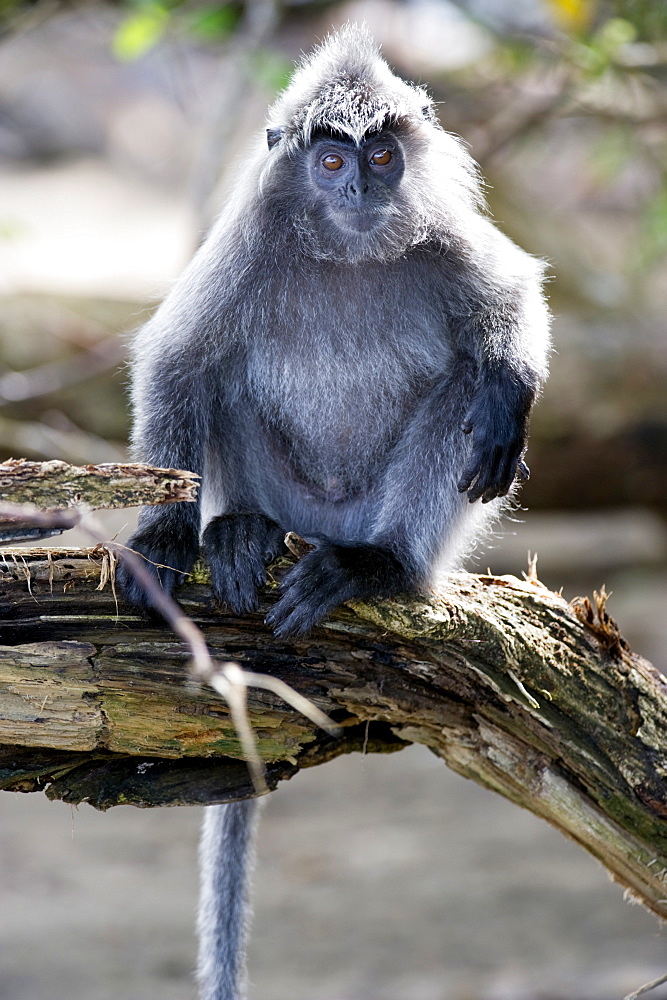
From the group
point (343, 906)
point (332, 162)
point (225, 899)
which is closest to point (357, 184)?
point (332, 162)

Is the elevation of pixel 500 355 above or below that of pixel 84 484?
above

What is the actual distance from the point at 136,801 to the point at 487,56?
263 inches

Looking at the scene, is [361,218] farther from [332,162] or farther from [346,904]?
[346,904]

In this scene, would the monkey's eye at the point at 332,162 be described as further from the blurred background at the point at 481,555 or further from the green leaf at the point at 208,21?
the green leaf at the point at 208,21

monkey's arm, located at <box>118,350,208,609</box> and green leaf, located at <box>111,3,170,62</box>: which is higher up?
green leaf, located at <box>111,3,170,62</box>

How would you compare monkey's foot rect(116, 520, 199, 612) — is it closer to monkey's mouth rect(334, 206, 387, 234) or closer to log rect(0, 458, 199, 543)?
log rect(0, 458, 199, 543)

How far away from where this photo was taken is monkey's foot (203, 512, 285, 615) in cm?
295

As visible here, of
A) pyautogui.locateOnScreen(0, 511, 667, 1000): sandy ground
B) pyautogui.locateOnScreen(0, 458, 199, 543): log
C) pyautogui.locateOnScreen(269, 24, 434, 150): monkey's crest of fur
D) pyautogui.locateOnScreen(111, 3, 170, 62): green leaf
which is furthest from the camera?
pyautogui.locateOnScreen(111, 3, 170, 62): green leaf

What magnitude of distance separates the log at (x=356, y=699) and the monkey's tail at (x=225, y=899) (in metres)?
0.64

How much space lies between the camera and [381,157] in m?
3.48

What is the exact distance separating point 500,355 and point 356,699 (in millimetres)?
1215

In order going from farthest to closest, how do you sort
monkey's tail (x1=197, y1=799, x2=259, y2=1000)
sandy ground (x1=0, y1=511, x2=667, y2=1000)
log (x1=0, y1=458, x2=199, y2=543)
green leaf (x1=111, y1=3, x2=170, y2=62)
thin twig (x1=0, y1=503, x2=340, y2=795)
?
green leaf (x1=111, y1=3, x2=170, y2=62) → sandy ground (x1=0, y1=511, x2=667, y2=1000) → monkey's tail (x1=197, y1=799, x2=259, y2=1000) → log (x1=0, y1=458, x2=199, y2=543) → thin twig (x1=0, y1=503, x2=340, y2=795)

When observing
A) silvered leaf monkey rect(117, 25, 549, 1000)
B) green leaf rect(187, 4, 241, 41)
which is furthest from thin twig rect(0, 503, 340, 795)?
green leaf rect(187, 4, 241, 41)

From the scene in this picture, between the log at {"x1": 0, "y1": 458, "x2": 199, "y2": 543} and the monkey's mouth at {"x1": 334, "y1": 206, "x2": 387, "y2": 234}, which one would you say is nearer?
the log at {"x1": 0, "y1": 458, "x2": 199, "y2": 543}
